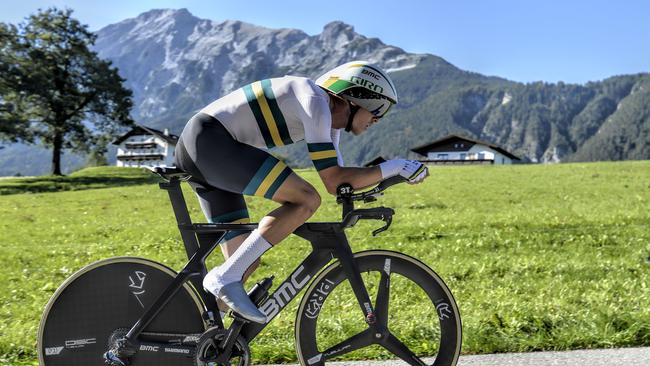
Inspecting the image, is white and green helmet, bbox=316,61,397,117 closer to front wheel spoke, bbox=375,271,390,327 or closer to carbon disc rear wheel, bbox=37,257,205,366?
front wheel spoke, bbox=375,271,390,327

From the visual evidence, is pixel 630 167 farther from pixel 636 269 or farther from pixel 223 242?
pixel 223 242

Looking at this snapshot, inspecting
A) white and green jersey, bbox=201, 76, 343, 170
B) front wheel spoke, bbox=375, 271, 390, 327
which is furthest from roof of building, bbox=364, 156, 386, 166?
front wheel spoke, bbox=375, 271, 390, 327

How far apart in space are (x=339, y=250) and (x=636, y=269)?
19.9ft

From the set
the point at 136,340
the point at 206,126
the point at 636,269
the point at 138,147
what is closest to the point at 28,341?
the point at 136,340

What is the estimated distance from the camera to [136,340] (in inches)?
146

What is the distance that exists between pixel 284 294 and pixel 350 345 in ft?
1.91

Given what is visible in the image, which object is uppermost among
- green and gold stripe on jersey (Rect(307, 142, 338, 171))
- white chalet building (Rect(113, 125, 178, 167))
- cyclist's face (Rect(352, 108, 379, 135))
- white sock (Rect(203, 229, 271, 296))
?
cyclist's face (Rect(352, 108, 379, 135))

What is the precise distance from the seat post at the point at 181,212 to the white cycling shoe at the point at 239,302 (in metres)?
0.43

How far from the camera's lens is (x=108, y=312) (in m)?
3.76

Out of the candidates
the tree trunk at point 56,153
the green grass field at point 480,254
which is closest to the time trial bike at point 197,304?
the green grass field at point 480,254

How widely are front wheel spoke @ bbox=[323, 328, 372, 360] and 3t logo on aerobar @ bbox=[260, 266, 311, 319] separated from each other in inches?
18.6

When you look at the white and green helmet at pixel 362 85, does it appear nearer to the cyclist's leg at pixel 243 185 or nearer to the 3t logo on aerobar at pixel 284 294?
the cyclist's leg at pixel 243 185

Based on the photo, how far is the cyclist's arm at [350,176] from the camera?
11.2 feet

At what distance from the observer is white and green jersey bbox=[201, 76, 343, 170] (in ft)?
11.3
